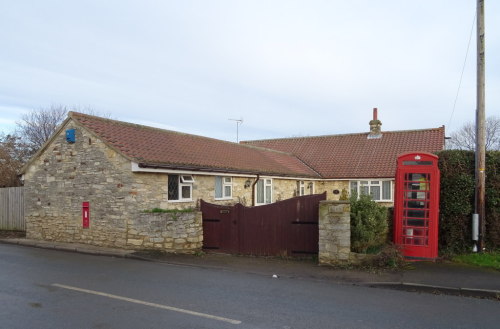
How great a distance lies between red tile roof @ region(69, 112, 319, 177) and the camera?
1354 centimetres

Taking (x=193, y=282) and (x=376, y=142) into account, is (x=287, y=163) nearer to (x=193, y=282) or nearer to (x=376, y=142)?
(x=376, y=142)

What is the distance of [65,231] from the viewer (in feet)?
46.9

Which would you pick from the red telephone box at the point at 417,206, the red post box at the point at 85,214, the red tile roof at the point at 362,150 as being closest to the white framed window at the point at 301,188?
the red tile roof at the point at 362,150

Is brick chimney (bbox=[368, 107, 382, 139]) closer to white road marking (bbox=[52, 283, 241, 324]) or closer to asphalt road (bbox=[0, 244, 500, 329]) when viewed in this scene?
asphalt road (bbox=[0, 244, 500, 329])

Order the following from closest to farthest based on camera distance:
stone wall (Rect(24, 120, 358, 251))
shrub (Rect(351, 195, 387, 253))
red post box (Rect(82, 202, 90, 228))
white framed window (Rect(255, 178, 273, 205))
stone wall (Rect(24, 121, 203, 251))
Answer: shrub (Rect(351, 195, 387, 253)), stone wall (Rect(24, 120, 358, 251)), stone wall (Rect(24, 121, 203, 251)), red post box (Rect(82, 202, 90, 228)), white framed window (Rect(255, 178, 273, 205))

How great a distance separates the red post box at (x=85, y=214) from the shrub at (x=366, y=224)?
8949 millimetres

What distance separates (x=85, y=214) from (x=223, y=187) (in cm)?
545

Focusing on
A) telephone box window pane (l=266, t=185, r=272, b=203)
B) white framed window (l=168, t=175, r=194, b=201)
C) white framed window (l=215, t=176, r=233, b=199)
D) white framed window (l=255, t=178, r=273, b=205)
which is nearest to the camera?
white framed window (l=168, t=175, r=194, b=201)

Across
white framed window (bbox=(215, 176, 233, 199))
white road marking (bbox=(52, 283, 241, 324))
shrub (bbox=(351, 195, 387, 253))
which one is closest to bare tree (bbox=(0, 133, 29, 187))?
white framed window (bbox=(215, 176, 233, 199))

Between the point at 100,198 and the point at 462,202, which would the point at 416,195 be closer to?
the point at 462,202

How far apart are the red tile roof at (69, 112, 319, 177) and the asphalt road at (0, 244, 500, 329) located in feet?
16.3

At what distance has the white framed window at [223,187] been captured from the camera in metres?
16.2

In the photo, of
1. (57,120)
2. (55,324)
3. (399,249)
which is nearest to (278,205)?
(399,249)

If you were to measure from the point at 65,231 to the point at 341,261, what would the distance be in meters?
10.1
